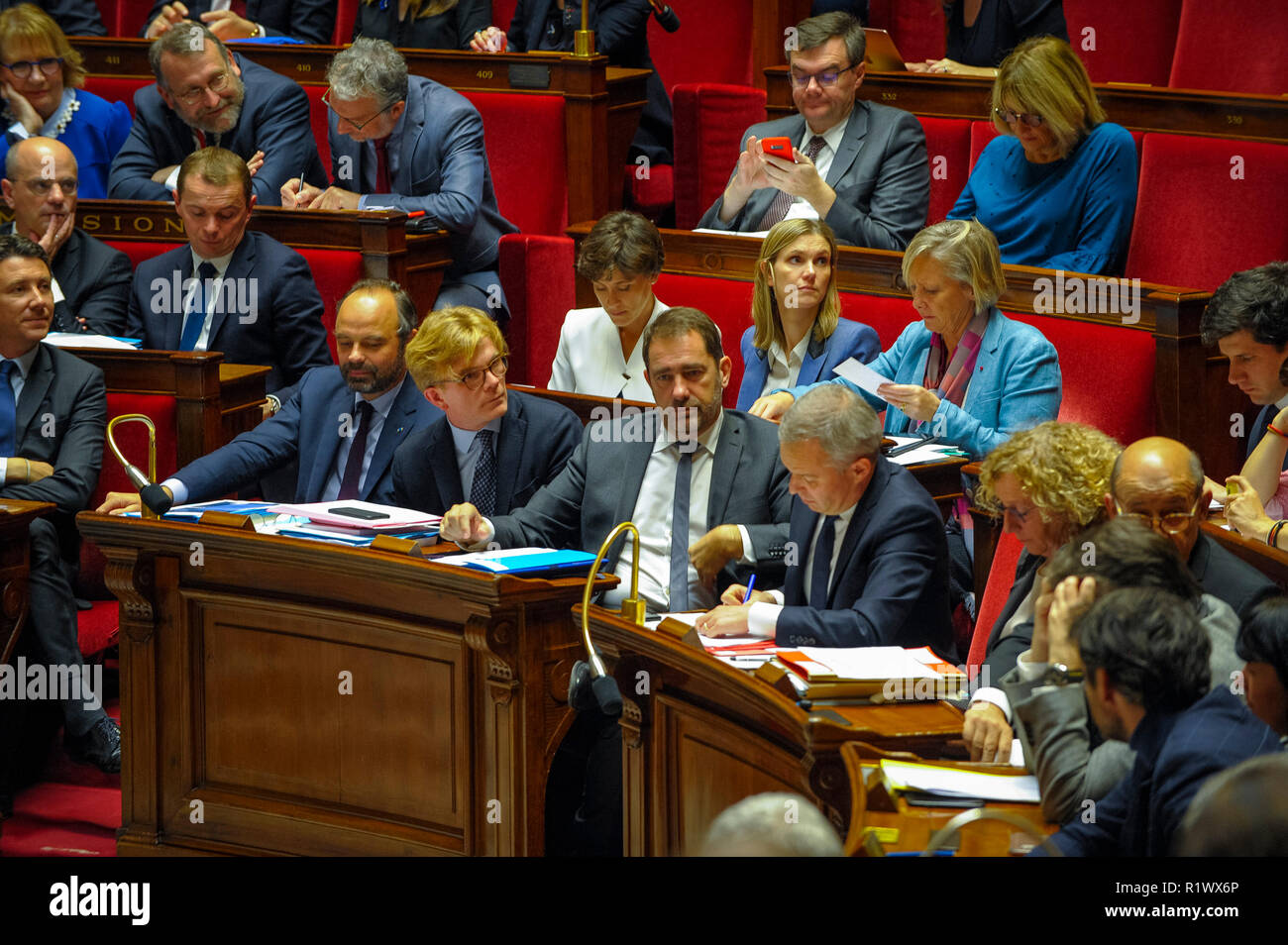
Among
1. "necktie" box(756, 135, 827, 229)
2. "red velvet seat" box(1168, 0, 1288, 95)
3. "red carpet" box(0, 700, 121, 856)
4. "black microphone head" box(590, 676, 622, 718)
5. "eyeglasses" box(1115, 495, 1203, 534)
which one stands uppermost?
"red velvet seat" box(1168, 0, 1288, 95)

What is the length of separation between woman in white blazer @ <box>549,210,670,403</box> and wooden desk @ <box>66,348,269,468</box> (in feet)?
2.40

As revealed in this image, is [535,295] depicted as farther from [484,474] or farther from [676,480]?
[676,480]

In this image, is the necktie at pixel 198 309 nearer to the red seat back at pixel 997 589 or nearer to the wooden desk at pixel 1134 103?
the wooden desk at pixel 1134 103

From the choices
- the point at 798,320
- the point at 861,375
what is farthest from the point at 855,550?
the point at 798,320

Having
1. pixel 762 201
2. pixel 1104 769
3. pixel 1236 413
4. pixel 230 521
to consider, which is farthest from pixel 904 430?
pixel 1104 769

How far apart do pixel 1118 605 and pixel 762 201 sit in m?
2.58

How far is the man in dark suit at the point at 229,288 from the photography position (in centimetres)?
411

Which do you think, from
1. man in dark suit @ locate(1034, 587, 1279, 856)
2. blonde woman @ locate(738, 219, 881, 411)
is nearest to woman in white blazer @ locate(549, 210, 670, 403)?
blonde woman @ locate(738, 219, 881, 411)

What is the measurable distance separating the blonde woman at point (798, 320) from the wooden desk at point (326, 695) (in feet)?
3.14

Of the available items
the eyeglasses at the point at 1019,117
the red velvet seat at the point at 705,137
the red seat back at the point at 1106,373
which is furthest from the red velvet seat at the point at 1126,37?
the red seat back at the point at 1106,373

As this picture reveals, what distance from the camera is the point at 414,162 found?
4656 millimetres

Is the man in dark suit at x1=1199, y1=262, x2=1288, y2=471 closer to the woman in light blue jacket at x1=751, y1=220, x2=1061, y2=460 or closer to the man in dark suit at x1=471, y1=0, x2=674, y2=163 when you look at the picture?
the woman in light blue jacket at x1=751, y1=220, x2=1061, y2=460

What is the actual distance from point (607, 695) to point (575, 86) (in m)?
2.93

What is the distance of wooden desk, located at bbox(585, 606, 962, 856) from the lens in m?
2.09
